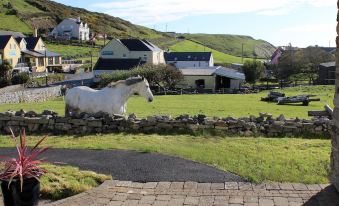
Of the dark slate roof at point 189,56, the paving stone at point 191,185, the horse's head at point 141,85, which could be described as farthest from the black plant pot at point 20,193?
the dark slate roof at point 189,56

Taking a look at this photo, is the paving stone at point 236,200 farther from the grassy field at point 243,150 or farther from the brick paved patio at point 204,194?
the grassy field at point 243,150

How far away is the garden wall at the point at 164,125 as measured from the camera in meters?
16.1

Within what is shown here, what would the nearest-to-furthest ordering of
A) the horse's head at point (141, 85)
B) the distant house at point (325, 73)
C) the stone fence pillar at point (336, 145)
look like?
1. the stone fence pillar at point (336, 145)
2. the horse's head at point (141, 85)
3. the distant house at point (325, 73)

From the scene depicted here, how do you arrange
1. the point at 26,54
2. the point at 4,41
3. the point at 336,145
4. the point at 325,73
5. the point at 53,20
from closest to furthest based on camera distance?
the point at 336,145 → the point at 325,73 → the point at 4,41 → the point at 26,54 → the point at 53,20


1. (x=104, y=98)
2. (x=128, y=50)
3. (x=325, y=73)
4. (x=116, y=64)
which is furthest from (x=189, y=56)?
(x=104, y=98)

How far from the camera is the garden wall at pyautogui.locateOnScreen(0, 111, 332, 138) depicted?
1609 cm

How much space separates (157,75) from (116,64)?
15.5 metres

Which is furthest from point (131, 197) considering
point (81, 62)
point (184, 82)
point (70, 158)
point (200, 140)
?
point (81, 62)

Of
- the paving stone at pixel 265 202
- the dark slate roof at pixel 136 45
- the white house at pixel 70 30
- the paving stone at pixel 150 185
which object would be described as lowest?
the paving stone at pixel 265 202

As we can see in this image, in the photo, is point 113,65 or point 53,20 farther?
point 53,20

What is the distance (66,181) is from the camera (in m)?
10.1

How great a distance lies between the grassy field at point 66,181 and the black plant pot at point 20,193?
175cm

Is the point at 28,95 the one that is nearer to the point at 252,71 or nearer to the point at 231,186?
the point at 231,186

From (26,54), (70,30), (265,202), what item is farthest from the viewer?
(70,30)
